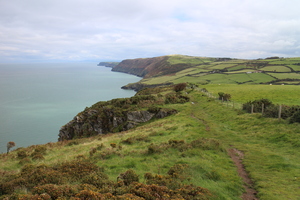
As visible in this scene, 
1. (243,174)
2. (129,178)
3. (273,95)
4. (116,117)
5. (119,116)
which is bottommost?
(116,117)

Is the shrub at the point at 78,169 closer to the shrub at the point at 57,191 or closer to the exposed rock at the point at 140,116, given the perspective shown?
the shrub at the point at 57,191

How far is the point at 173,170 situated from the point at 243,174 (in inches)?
150

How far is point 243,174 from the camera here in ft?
33.8

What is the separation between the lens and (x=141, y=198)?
6.11 metres

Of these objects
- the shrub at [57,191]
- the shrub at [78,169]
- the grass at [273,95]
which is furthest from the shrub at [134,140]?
the grass at [273,95]

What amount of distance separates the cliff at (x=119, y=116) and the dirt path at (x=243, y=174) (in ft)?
59.1

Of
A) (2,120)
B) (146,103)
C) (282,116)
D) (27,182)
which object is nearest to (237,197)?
(27,182)

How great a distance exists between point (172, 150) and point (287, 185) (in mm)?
6485

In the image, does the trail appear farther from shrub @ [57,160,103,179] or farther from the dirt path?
shrub @ [57,160,103,179]

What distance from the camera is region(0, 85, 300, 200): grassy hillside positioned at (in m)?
7.02

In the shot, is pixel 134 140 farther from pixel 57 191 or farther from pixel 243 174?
pixel 57 191

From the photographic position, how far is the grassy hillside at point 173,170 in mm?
7023

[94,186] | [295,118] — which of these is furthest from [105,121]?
[94,186]

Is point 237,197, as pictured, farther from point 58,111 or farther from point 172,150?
point 58,111
